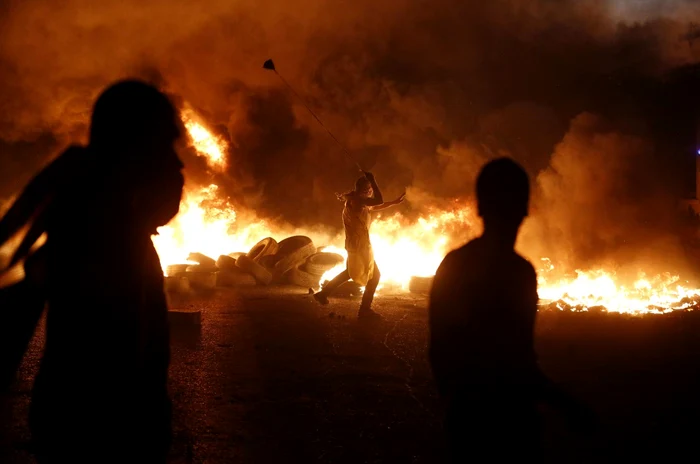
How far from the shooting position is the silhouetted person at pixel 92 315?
148cm

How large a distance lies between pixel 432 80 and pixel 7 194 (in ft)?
45.6

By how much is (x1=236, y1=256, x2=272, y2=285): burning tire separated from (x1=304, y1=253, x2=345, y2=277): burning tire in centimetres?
95

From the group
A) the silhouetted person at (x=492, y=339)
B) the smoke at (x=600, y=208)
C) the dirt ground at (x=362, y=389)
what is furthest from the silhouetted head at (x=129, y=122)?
the smoke at (x=600, y=208)

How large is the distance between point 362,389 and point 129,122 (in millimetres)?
3934

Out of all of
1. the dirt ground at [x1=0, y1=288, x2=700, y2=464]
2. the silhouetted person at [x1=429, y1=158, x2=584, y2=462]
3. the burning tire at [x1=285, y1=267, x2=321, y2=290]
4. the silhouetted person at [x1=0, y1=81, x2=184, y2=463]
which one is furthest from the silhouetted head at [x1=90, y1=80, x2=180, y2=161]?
the burning tire at [x1=285, y1=267, x2=321, y2=290]

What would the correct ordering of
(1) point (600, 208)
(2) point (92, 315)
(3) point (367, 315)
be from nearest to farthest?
1. (2) point (92, 315)
2. (3) point (367, 315)
3. (1) point (600, 208)

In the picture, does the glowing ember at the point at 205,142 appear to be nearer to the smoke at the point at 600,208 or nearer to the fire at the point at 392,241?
the fire at the point at 392,241

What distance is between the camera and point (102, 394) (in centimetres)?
149

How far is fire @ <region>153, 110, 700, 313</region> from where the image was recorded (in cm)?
1120

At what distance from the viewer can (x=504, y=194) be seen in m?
2.19

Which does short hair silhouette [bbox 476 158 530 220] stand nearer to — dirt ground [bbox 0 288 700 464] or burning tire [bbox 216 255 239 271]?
dirt ground [bbox 0 288 700 464]

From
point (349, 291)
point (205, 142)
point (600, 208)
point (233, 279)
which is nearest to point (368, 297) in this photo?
point (349, 291)

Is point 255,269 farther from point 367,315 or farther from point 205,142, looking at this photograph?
point 205,142

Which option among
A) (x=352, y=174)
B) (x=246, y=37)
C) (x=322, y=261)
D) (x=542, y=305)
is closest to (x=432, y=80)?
(x=352, y=174)
